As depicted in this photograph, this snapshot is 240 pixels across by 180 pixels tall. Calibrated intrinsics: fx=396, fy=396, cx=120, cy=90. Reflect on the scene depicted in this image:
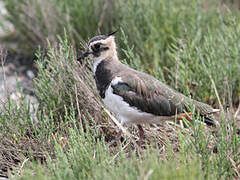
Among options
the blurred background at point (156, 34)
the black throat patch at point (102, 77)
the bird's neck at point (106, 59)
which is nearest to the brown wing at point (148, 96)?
the black throat patch at point (102, 77)

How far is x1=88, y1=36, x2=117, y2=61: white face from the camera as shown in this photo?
4117 millimetres

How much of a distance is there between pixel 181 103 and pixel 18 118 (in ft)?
5.64

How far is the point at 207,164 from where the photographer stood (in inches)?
127

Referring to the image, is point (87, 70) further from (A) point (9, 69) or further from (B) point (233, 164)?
(A) point (9, 69)

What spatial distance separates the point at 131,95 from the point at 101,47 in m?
0.62

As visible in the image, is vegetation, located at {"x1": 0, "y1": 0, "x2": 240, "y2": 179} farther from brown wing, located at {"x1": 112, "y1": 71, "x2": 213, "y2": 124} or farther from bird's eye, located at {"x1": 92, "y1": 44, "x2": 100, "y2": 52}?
bird's eye, located at {"x1": 92, "y1": 44, "x2": 100, "y2": 52}

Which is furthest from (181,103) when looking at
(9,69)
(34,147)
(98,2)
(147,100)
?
(9,69)

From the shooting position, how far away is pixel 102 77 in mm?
4070

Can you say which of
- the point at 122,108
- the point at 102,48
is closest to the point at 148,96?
the point at 122,108

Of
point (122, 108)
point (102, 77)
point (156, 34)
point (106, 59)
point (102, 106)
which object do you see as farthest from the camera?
point (156, 34)

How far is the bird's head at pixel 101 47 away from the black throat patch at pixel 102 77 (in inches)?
3.5

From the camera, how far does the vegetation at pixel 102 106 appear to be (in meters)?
3.12

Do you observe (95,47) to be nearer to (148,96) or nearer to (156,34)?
(148,96)

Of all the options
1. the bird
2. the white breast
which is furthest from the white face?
the white breast
